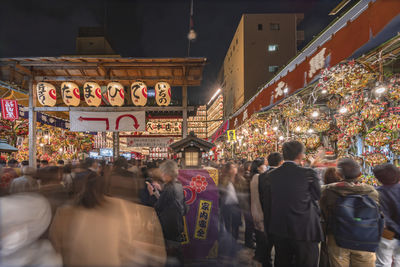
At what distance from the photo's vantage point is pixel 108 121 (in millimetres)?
10953

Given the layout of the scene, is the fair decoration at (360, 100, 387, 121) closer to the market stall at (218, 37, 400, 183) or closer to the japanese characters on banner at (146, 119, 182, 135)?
the market stall at (218, 37, 400, 183)

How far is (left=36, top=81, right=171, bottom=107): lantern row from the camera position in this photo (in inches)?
409

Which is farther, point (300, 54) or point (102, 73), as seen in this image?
point (102, 73)

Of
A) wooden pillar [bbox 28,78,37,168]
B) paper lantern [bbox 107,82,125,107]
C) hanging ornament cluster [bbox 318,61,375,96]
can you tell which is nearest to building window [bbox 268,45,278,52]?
paper lantern [bbox 107,82,125,107]

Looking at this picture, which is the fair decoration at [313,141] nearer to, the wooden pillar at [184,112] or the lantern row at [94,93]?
the wooden pillar at [184,112]

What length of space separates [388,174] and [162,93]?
8.85 meters

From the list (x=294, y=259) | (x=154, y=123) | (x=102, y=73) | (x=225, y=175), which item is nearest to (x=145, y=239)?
(x=294, y=259)

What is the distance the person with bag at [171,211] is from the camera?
4.12 m

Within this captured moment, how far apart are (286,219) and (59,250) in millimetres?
2597

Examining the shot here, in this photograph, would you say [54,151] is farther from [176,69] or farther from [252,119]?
[252,119]

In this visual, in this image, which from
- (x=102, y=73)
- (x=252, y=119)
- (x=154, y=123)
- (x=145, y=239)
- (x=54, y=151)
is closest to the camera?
(x=145, y=239)

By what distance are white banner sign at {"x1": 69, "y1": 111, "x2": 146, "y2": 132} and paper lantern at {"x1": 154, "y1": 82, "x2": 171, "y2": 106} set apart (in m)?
0.96

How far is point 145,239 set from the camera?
279cm

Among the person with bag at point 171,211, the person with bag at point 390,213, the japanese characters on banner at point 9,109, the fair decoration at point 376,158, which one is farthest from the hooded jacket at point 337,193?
the japanese characters on banner at point 9,109
